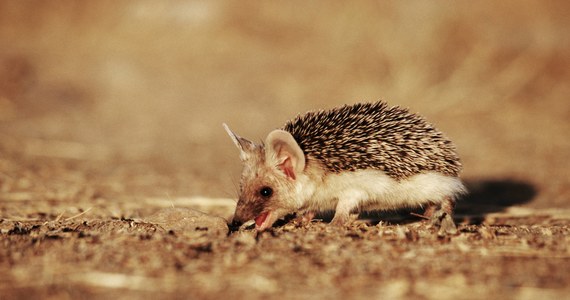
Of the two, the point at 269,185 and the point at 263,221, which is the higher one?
the point at 269,185

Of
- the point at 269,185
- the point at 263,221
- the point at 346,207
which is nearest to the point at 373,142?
the point at 346,207

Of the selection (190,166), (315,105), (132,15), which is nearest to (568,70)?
(315,105)

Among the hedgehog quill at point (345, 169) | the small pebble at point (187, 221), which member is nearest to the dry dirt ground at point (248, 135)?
the small pebble at point (187, 221)

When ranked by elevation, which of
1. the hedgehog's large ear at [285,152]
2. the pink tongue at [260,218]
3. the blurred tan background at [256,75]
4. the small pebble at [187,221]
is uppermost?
the blurred tan background at [256,75]

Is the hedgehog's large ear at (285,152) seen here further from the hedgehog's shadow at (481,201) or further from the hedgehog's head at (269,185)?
the hedgehog's shadow at (481,201)

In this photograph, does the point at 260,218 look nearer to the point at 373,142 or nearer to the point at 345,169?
the point at 345,169

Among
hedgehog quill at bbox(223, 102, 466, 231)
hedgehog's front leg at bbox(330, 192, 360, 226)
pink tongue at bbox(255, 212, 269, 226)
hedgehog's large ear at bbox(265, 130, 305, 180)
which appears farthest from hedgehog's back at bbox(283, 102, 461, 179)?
pink tongue at bbox(255, 212, 269, 226)
